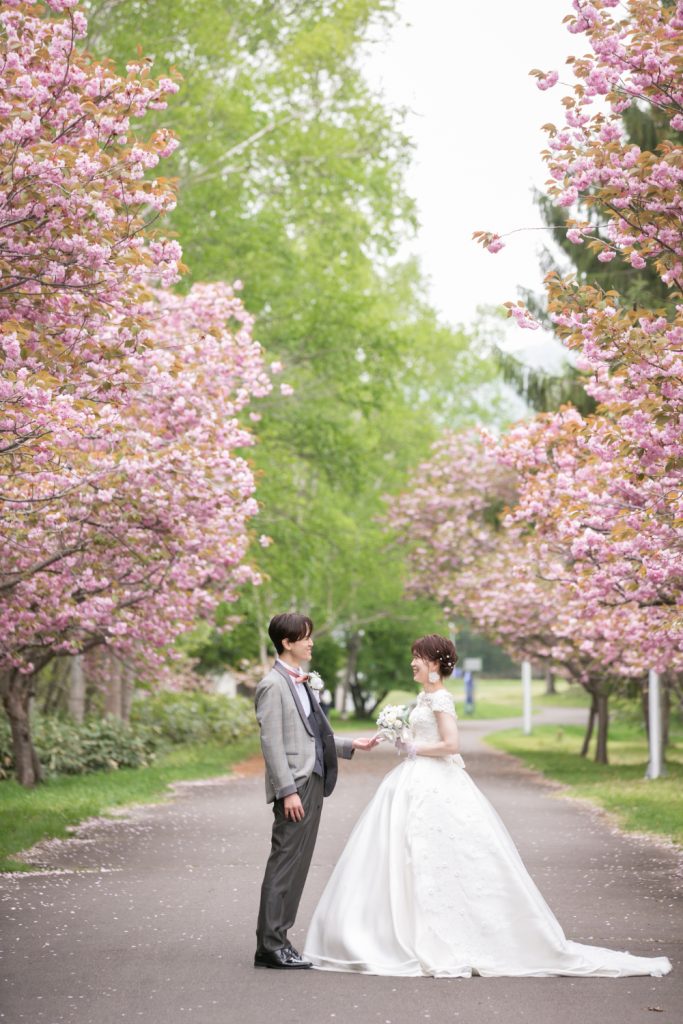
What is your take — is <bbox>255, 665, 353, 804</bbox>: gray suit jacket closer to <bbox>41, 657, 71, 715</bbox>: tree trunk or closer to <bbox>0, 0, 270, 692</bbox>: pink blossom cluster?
<bbox>0, 0, 270, 692</bbox>: pink blossom cluster

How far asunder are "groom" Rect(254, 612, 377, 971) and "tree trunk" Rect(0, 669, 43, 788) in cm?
1172

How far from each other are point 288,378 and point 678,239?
1953cm

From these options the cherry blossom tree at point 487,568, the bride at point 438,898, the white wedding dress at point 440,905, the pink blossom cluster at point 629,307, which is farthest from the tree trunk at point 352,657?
the white wedding dress at point 440,905

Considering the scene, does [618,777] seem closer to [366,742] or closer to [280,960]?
[366,742]

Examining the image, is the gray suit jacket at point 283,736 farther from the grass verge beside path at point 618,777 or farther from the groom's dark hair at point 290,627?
the grass verge beside path at point 618,777

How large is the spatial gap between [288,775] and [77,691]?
19.6 metres

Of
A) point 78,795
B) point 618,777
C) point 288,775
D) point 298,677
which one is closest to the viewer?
point 288,775

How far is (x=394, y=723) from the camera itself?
8719 millimetres

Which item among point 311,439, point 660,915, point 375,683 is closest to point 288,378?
point 311,439

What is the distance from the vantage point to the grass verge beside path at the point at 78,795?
14.7m

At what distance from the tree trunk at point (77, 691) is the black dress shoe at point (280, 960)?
61.4 feet

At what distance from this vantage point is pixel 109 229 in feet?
38.8

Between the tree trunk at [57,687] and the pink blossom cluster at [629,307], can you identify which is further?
the tree trunk at [57,687]

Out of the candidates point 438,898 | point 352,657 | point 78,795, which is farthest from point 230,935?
point 352,657
